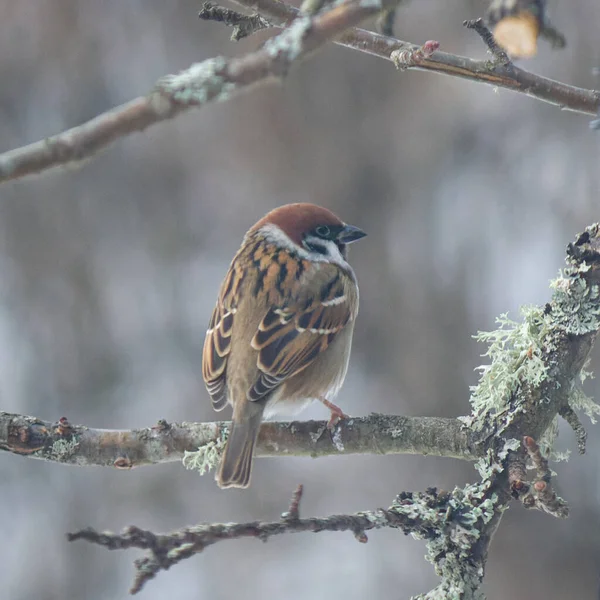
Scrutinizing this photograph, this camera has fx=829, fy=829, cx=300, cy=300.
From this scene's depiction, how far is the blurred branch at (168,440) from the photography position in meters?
2.66

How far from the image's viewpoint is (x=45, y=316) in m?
6.12

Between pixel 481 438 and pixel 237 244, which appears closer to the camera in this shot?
pixel 481 438

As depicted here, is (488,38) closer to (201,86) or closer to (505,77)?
(505,77)

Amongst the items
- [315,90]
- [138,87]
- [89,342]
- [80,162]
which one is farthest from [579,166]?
[80,162]

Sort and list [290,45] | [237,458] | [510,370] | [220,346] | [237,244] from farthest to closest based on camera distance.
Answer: [237,244]
[220,346]
[237,458]
[510,370]
[290,45]

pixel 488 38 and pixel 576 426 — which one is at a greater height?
pixel 488 38

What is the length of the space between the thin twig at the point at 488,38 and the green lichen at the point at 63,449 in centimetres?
178

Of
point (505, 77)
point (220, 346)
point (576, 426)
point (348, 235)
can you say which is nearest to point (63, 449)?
point (220, 346)

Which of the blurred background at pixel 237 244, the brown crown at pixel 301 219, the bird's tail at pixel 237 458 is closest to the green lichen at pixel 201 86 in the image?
the bird's tail at pixel 237 458

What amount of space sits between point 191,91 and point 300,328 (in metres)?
2.19

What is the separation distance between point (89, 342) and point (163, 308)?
594 millimetres

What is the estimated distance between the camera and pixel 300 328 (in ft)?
11.2

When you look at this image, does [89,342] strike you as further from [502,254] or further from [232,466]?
[232,466]

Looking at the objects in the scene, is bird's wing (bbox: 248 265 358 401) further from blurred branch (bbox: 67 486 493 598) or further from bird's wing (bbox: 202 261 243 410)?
blurred branch (bbox: 67 486 493 598)
